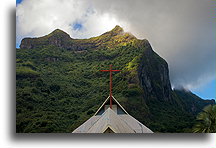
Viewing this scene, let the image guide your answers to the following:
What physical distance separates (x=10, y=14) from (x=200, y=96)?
4.12 meters

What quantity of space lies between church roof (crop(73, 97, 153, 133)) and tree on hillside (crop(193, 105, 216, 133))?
96cm

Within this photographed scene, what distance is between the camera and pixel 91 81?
5.77 metres

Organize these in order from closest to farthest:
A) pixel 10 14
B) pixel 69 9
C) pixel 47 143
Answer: pixel 47 143, pixel 10 14, pixel 69 9

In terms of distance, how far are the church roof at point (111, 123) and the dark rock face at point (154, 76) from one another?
724 millimetres

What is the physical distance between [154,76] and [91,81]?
1557mm

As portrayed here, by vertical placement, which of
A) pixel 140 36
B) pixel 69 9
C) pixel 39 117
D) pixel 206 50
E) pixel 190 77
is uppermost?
pixel 69 9

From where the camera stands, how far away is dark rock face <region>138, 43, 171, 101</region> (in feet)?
18.6

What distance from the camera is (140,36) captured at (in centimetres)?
574

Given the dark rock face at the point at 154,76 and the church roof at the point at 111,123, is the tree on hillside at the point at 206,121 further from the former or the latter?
the church roof at the point at 111,123

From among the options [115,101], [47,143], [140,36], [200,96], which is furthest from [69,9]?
[200,96]

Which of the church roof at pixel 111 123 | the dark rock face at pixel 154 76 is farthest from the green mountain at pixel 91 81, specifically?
the church roof at pixel 111 123

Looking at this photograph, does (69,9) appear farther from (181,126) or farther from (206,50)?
(181,126)

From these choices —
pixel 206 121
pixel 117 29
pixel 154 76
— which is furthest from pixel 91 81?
pixel 206 121

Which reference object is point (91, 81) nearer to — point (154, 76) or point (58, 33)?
point (58, 33)
